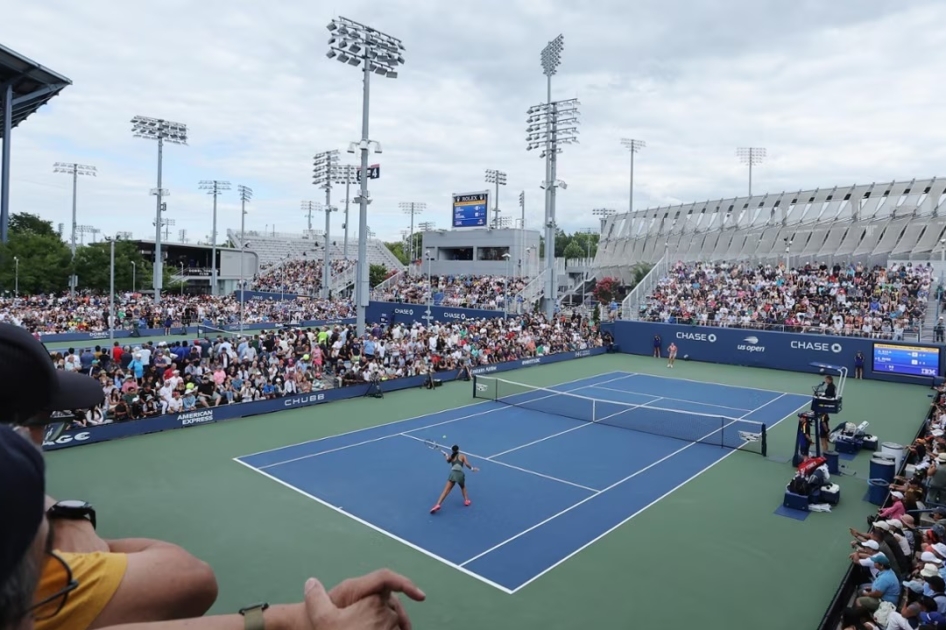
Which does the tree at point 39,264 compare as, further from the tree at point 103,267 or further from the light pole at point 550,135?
the light pole at point 550,135

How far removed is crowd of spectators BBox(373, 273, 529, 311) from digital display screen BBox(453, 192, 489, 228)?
672 centimetres

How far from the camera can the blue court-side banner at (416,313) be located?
162ft

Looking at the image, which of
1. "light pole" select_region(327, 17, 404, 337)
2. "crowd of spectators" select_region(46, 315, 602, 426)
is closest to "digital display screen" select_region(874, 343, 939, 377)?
"crowd of spectators" select_region(46, 315, 602, 426)

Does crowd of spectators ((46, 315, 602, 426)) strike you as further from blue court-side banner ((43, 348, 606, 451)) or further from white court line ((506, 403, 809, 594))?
white court line ((506, 403, 809, 594))

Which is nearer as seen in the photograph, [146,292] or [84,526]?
[84,526]

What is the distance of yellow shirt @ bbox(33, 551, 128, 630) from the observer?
163 centimetres

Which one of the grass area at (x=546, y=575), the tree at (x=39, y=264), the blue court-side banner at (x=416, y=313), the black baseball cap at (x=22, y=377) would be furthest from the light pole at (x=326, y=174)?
the black baseball cap at (x=22, y=377)

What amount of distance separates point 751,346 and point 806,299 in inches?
223

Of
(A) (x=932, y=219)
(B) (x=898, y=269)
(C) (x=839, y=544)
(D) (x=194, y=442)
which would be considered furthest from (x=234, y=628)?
(A) (x=932, y=219)

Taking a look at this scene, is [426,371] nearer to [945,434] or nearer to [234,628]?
[945,434]

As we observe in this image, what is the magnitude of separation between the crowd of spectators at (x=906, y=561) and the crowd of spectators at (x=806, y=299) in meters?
23.8

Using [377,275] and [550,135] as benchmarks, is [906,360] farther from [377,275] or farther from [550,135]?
[377,275]

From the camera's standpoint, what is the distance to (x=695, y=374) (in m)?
32.2

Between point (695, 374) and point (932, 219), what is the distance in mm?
24134
